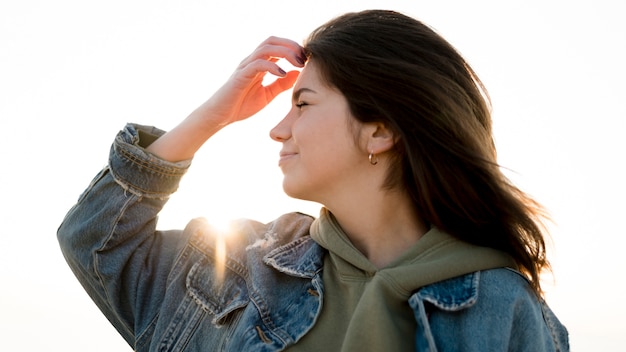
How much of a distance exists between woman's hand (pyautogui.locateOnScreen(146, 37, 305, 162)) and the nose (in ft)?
0.82

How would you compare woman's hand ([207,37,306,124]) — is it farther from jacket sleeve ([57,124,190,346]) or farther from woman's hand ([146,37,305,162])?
jacket sleeve ([57,124,190,346])

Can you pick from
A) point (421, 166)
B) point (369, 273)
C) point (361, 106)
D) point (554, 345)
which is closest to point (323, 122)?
point (361, 106)

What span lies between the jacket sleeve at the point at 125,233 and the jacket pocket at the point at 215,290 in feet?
0.45

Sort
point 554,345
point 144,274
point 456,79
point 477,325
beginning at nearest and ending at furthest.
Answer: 1. point 477,325
2. point 554,345
3. point 456,79
4. point 144,274

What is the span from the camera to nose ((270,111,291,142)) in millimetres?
2639

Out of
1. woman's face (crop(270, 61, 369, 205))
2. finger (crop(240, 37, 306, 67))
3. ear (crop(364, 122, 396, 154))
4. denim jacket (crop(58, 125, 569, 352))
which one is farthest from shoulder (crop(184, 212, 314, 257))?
finger (crop(240, 37, 306, 67))

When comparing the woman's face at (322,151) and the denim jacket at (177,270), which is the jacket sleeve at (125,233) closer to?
the denim jacket at (177,270)

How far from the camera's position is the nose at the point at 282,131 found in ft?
8.66

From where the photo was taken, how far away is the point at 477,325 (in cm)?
219

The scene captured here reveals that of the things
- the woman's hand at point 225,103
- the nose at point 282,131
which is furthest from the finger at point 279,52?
the nose at point 282,131

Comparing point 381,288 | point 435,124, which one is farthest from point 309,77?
point 381,288

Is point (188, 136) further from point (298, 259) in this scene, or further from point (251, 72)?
point (298, 259)

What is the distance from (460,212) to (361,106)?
1.78 feet

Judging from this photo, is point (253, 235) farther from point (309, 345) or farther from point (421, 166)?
point (421, 166)
